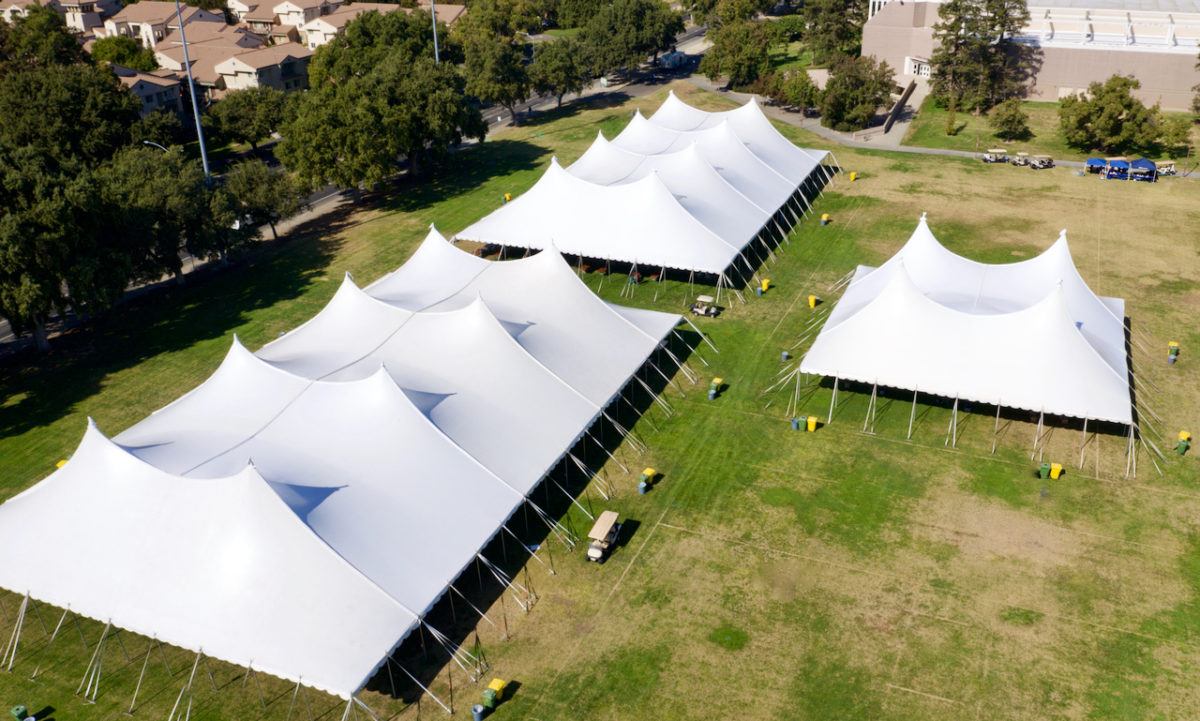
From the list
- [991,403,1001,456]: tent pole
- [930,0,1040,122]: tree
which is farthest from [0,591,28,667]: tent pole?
[930,0,1040,122]: tree

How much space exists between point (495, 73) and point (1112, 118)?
42461mm

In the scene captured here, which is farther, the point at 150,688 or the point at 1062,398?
the point at 1062,398

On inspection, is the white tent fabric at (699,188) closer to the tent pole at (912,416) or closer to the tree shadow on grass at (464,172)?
the tree shadow on grass at (464,172)

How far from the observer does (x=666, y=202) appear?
41094 millimetres

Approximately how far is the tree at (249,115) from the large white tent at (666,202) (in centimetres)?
2737

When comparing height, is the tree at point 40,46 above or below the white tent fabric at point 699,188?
above

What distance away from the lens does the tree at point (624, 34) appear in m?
77.4

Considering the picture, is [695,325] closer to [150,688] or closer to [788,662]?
[788,662]

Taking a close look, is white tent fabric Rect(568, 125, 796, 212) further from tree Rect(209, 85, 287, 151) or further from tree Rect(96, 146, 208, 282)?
tree Rect(209, 85, 287, 151)

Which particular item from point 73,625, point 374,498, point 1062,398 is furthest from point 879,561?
point 73,625

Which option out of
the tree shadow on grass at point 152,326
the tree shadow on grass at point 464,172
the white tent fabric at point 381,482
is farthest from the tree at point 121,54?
the white tent fabric at point 381,482

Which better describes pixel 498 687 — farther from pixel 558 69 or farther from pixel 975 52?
pixel 975 52

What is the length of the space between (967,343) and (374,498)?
2045 cm

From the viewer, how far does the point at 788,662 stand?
Result: 22203mm
